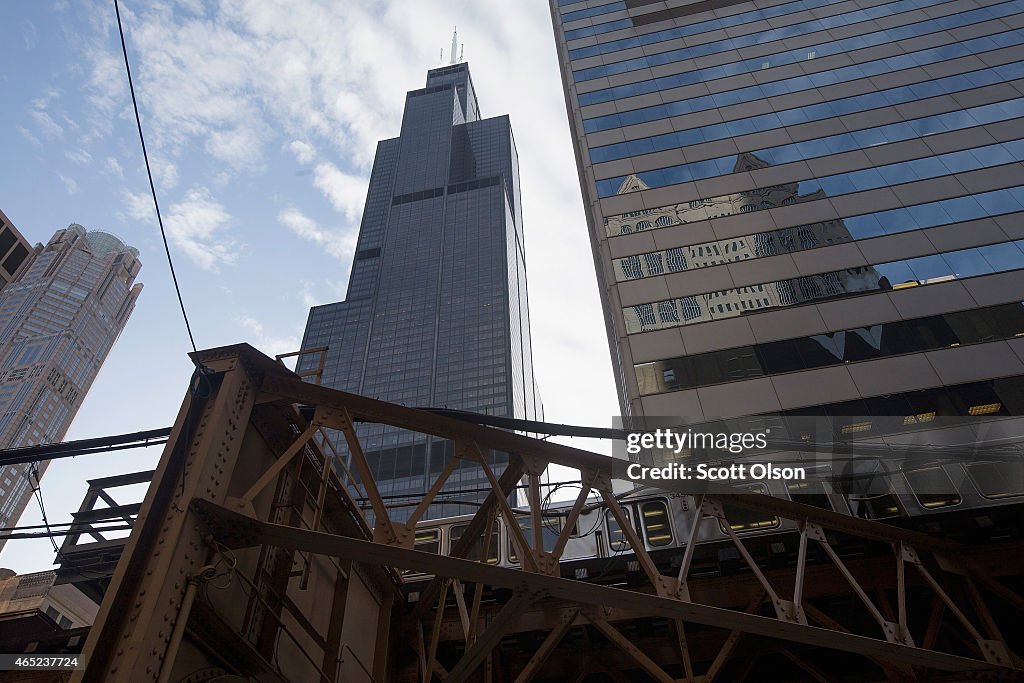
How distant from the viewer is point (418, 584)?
1204cm

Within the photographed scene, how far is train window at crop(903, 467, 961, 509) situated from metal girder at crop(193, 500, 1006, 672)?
191 inches

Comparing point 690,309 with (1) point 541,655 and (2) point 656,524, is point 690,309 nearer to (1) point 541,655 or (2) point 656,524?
(2) point 656,524

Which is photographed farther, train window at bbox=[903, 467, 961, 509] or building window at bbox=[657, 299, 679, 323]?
building window at bbox=[657, 299, 679, 323]

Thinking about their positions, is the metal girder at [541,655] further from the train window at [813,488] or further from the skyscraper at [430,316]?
the skyscraper at [430,316]

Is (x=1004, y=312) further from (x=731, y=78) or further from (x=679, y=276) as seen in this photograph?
(x=731, y=78)

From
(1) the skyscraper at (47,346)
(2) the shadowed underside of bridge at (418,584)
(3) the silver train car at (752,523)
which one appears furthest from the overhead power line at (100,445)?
(1) the skyscraper at (47,346)

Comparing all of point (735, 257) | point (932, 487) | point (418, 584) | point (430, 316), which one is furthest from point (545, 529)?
point (430, 316)

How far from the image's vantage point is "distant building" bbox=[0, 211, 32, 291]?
37062 mm

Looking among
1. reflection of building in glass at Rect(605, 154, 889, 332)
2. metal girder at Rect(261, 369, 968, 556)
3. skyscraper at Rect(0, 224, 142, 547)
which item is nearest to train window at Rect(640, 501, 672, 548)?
metal girder at Rect(261, 369, 968, 556)

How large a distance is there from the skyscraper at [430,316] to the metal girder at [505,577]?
97.8 meters

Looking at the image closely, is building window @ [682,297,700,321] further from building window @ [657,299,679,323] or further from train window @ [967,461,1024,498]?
train window @ [967,461,1024,498]

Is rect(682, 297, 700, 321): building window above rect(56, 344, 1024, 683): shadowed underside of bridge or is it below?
above

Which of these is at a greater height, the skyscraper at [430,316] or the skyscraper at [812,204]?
the skyscraper at [430,316]

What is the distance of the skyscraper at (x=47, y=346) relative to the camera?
156750 mm
